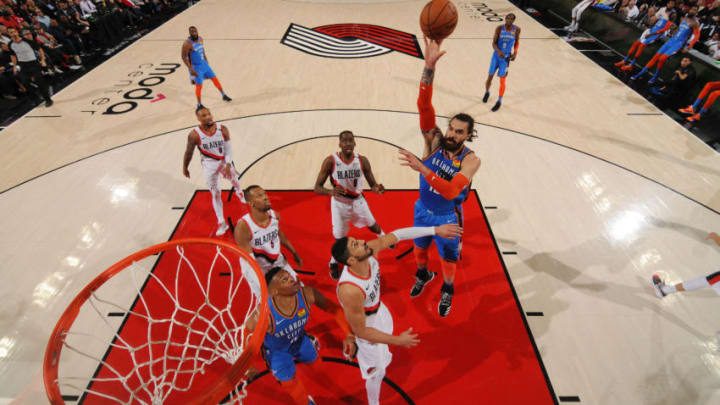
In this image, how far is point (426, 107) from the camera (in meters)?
3.16

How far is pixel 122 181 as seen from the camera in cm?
565

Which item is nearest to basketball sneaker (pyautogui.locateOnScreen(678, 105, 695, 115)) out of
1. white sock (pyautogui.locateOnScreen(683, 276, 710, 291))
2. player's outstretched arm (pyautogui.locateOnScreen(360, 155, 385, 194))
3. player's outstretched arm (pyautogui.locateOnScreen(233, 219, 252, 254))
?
white sock (pyautogui.locateOnScreen(683, 276, 710, 291))

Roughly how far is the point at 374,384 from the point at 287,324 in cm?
84

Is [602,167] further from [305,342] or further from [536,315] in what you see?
[305,342]

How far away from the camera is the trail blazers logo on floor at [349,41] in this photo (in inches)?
404

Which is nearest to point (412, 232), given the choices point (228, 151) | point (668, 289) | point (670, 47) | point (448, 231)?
point (448, 231)

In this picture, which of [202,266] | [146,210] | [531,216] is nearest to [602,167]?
[531,216]

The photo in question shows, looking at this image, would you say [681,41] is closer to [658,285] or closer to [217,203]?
[658,285]

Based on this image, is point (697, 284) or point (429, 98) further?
point (697, 284)

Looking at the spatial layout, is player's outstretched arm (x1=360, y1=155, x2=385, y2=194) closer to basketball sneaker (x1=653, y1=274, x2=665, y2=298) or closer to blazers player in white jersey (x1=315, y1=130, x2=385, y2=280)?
blazers player in white jersey (x1=315, y1=130, x2=385, y2=280)

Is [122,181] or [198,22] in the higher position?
[198,22]

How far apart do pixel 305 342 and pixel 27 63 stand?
8549 mm

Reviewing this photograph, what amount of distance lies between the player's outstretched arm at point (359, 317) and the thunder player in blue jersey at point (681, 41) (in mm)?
9606

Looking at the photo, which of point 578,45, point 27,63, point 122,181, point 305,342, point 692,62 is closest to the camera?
point 305,342
